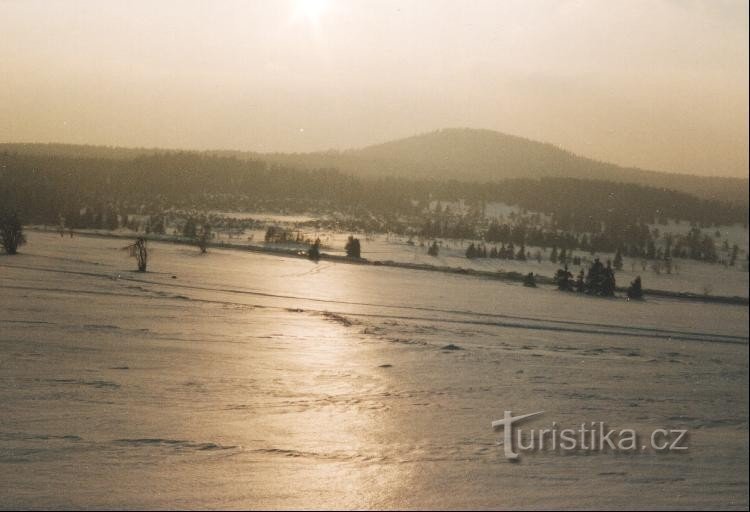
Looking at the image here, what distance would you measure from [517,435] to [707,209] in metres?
6.12

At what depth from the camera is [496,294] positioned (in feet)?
41.8

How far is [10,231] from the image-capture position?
4.34m

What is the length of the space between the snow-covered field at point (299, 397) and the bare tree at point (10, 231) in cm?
12

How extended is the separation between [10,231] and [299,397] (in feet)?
8.13

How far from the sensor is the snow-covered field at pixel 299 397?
3393 mm

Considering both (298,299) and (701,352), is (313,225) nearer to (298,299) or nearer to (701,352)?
(298,299)

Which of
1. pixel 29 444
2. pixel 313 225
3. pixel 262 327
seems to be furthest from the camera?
pixel 313 225

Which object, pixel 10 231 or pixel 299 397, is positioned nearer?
pixel 10 231

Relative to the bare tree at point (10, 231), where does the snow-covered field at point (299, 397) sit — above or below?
below

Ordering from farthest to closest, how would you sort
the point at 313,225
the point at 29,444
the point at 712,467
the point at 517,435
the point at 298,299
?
the point at 313,225
the point at 298,299
the point at 517,435
the point at 712,467
the point at 29,444

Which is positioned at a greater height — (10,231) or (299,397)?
(10,231)

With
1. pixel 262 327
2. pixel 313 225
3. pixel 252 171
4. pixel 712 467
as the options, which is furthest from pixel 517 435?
pixel 252 171

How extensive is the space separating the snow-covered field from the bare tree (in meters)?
0.12

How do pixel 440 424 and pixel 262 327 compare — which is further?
pixel 262 327
